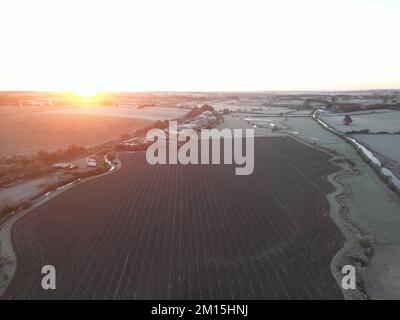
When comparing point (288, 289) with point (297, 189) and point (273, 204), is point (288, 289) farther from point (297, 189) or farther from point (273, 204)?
point (297, 189)

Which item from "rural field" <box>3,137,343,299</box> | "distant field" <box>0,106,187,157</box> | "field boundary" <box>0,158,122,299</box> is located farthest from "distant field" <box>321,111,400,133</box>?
"field boundary" <box>0,158,122,299</box>

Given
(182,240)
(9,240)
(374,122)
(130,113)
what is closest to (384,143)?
(374,122)

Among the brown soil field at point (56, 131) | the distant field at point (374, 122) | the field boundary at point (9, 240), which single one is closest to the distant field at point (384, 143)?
the distant field at point (374, 122)

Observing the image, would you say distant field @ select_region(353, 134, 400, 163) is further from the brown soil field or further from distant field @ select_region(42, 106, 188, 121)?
distant field @ select_region(42, 106, 188, 121)

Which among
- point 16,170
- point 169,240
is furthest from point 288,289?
point 16,170

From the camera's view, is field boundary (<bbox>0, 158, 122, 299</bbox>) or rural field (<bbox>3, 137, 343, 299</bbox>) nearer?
rural field (<bbox>3, 137, 343, 299</bbox>)
